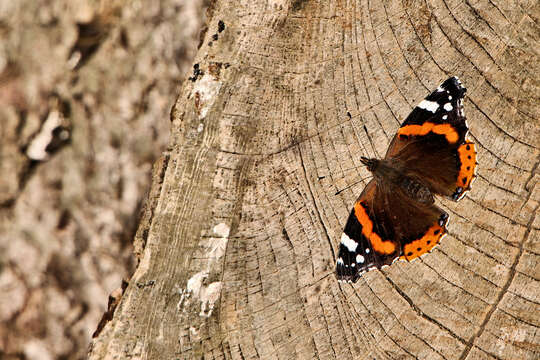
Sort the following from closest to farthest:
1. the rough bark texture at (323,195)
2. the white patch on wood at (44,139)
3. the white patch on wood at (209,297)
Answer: the rough bark texture at (323,195)
the white patch on wood at (209,297)
the white patch on wood at (44,139)

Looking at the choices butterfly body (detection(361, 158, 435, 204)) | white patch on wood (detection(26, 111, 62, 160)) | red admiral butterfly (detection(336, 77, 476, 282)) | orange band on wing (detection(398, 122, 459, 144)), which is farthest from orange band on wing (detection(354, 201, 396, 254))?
white patch on wood (detection(26, 111, 62, 160))

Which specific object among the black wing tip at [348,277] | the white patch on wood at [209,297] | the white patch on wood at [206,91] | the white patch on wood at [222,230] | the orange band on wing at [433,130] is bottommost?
the white patch on wood at [209,297]

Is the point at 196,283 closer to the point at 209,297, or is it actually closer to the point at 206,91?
the point at 209,297

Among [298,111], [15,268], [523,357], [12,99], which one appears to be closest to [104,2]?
[12,99]

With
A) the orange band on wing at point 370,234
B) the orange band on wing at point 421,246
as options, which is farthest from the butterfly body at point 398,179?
the orange band on wing at point 421,246

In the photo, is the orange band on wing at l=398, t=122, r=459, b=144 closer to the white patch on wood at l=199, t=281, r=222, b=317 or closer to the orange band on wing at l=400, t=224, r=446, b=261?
the orange band on wing at l=400, t=224, r=446, b=261

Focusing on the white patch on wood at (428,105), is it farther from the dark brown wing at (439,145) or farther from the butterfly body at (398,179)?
the butterfly body at (398,179)

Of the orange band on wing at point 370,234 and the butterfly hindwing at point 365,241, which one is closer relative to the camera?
the butterfly hindwing at point 365,241

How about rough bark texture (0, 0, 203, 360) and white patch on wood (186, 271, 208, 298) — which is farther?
rough bark texture (0, 0, 203, 360)
